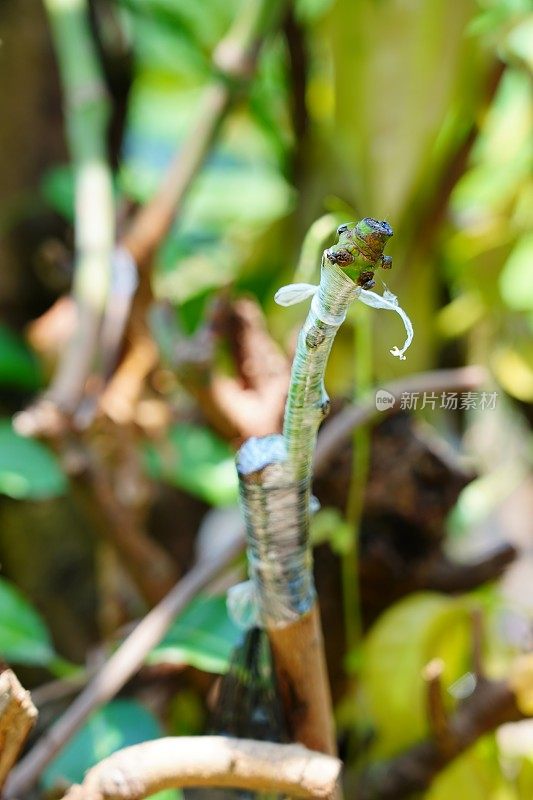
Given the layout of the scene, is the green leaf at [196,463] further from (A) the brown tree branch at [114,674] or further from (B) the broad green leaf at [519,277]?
(B) the broad green leaf at [519,277]

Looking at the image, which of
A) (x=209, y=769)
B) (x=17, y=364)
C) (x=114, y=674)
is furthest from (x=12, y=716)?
(x=17, y=364)

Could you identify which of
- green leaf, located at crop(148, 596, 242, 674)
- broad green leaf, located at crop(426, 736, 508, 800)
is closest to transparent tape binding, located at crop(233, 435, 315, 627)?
green leaf, located at crop(148, 596, 242, 674)

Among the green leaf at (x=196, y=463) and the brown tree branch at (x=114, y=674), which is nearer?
the brown tree branch at (x=114, y=674)

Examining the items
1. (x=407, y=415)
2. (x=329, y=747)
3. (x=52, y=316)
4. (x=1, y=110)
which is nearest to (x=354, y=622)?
(x=407, y=415)

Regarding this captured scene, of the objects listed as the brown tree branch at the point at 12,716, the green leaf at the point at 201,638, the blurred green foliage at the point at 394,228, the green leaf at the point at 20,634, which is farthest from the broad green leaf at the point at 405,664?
the brown tree branch at the point at 12,716

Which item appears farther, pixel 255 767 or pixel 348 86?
pixel 348 86

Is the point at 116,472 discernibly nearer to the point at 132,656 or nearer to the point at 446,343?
the point at 132,656

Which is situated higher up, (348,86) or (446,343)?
(348,86)
